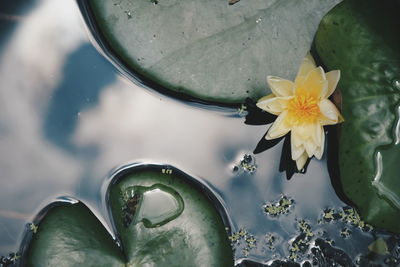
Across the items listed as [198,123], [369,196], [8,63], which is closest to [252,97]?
[198,123]

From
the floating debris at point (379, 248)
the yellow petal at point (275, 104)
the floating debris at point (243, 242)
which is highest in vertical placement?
the yellow petal at point (275, 104)

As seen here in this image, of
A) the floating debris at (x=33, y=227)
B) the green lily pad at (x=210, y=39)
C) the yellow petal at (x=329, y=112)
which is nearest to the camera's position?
the yellow petal at (x=329, y=112)

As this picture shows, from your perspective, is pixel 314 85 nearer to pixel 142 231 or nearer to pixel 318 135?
pixel 318 135

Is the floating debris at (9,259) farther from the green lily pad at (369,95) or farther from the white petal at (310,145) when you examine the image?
the green lily pad at (369,95)

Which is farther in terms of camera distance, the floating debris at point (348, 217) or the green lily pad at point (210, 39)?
the floating debris at point (348, 217)

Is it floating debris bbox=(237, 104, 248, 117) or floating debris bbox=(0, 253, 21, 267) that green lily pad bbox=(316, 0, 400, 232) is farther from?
floating debris bbox=(0, 253, 21, 267)

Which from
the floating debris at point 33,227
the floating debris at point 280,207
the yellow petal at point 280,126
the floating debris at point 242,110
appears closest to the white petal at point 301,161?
the yellow petal at point 280,126
